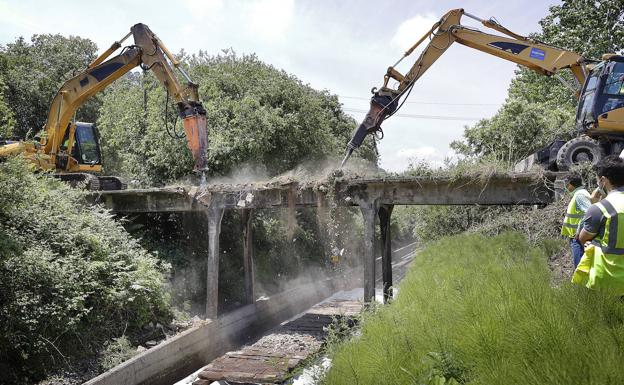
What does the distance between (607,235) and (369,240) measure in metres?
10.1

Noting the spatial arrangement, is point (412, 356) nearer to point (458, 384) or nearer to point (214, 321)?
point (458, 384)

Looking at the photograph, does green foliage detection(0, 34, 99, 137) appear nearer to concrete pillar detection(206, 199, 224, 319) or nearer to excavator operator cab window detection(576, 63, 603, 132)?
concrete pillar detection(206, 199, 224, 319)

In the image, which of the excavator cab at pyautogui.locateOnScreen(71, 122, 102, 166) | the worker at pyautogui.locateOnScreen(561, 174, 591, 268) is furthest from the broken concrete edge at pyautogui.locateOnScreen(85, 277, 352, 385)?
the worker at pyautogui.locateOnScreen(561, 174, 591, 268)

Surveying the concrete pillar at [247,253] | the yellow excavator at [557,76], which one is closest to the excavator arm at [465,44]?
the yellow excavator at [557,76]

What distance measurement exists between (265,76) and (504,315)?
22.8 m

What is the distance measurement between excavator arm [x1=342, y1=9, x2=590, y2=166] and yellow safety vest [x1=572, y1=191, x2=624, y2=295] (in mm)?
9812

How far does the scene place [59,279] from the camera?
10648mm

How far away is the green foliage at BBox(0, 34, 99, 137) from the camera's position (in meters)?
31.2

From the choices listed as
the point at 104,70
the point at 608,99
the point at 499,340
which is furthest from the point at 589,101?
the point at 104,70

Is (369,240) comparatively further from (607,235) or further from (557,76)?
(607,235)

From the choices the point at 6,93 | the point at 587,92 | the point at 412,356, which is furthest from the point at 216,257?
the point at 6,93

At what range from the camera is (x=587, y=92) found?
11.7 m

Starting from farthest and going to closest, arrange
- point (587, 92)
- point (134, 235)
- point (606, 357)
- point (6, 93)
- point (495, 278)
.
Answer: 1. point (6, 93)
2. point (134, 235)
3. point (587, 92)
4. point (495, 278)
5. point (606, 357)

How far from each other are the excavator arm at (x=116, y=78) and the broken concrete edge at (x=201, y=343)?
14.7ft
